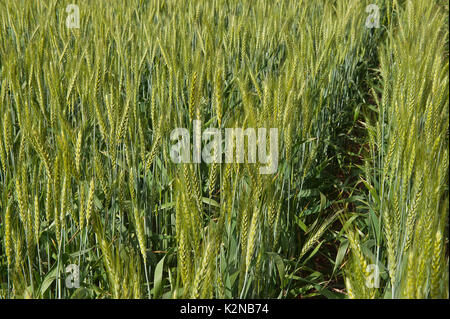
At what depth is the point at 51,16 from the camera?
2365 millimetres

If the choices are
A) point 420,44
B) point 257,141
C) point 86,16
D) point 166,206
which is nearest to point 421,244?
point 257,141

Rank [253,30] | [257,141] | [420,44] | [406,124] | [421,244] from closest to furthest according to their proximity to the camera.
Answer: [421,244]
[257,141]
[406,124]
[420,44]
[253,30]

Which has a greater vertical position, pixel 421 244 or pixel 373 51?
pixel 373 51

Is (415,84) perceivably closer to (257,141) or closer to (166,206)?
(257,141)

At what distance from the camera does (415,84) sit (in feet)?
4.63

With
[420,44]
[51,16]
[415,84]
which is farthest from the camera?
[51,16]

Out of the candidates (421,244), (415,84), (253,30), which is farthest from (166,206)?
(253,30)

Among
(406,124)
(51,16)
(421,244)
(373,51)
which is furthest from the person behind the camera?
(373,51)

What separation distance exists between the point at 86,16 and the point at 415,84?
1.56 metres

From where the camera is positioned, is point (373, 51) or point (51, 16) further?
point (373, 51)

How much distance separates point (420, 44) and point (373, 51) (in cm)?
133

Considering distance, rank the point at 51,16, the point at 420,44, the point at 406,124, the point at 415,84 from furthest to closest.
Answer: the point at 51,16
the point at 420,44
the point at 415,84
the point at 406,124

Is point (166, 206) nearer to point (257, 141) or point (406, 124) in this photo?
point (257, 141)
